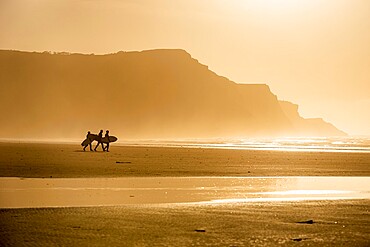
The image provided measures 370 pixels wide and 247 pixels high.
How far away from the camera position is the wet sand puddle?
22.5 m

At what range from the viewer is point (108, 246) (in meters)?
14.4

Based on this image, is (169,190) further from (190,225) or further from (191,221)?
(190,225)

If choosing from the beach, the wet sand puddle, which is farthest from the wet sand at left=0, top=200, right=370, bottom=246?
the wet sand puddle

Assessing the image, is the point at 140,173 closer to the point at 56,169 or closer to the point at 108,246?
the point at 56,169

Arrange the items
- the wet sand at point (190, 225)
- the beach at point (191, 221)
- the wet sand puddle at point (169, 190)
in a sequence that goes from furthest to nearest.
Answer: the wet sand puddle at point (169, 190), the beach at point (191, 221), the wet sand at point (190, 225)

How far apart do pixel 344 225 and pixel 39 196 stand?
1024 cm

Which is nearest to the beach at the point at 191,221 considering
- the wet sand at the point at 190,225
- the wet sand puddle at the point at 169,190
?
the wet sand at the point at 190,225

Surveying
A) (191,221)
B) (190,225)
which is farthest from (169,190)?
(190,225)

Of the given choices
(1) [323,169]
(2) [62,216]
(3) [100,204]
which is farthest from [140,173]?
(2) [62,216]

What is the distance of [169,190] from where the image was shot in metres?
26.6

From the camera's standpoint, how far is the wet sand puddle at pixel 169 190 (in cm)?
2252

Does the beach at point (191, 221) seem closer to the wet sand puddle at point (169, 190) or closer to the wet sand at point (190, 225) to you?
the wet sand at point (190, 225)

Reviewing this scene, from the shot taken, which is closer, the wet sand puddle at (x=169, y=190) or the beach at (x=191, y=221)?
the beach at (x=191, y=221)

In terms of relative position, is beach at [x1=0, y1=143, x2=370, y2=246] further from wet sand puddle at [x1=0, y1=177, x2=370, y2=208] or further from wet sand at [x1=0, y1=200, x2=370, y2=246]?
wet sand puddle at [x1=0, y1=177, x2=370, y2=208]
